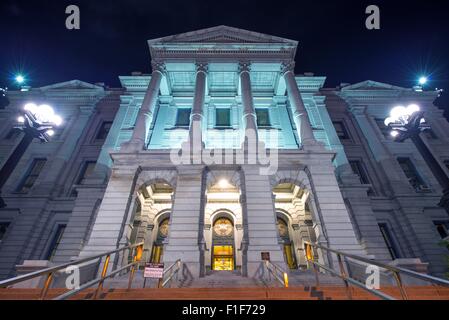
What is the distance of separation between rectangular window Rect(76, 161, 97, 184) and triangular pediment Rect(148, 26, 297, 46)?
1155 centimetres

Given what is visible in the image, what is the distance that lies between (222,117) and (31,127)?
46.9 ft

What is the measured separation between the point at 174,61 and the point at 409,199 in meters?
21.4

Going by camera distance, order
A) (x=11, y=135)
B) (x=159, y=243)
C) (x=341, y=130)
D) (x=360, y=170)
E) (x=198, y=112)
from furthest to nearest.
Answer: (x=341, y=130), (x=11, y=135), (x=360, y=170), (x=198, y=112), (x=159, y=243)

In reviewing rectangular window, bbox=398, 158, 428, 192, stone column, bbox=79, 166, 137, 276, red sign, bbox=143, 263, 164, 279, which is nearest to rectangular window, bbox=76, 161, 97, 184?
stone column, bbox=79, 166, 137, 276

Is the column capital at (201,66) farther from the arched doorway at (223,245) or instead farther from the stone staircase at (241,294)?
the stone staircase at (241,294)

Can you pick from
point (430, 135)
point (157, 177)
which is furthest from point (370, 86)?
point (157, 177)

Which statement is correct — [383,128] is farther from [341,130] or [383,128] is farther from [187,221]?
[187,221]

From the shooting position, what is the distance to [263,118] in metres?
20.6

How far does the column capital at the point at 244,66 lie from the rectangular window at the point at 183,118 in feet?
19.5

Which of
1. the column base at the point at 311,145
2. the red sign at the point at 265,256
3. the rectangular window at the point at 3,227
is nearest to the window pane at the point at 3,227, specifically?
the rectangular window at the point at 3,227

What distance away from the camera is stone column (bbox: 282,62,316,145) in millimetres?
15332

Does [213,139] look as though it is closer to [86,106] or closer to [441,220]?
[86,106]
